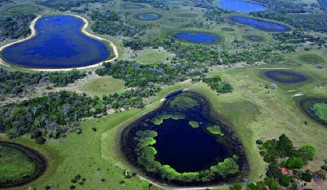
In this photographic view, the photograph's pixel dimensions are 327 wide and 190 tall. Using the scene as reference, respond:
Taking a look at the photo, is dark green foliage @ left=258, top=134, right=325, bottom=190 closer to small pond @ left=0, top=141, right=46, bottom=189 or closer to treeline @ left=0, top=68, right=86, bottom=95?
small pond @ left=0, top=141, right=46, bottom=189

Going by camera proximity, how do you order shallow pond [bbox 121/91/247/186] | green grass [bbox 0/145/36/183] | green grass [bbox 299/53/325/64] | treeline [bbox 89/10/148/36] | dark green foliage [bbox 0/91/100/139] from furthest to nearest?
treeline [bbox 89/10/148/36] < green grass [bbox 299/53/325/64] < dark green foliage [bbox 0/91/100/139] < shallow pond [bbox 121/91/247/186] < green grass [bbox 0/145/36/183]

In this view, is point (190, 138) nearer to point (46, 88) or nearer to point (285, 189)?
point (285, 189)

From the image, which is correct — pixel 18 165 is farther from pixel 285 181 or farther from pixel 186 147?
pixel 285 181

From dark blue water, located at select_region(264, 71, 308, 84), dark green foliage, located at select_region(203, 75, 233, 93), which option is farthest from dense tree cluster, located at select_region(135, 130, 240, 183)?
dark blue water, located at select_region(264, 71, 308, 84)

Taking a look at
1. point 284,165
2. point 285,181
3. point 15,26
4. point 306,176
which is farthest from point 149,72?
point 15,26

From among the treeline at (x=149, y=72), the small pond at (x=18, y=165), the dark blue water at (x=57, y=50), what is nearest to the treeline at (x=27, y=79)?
the treeline at (x=149, y=72)

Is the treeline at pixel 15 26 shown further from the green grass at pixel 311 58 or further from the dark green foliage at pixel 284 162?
the green grass at pixel 311 58
